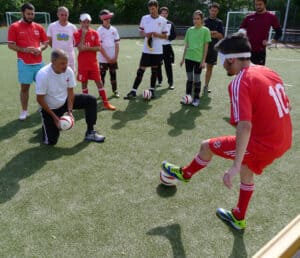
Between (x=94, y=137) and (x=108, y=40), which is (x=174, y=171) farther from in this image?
(x=108, y=40)

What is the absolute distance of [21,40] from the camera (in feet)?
19.3

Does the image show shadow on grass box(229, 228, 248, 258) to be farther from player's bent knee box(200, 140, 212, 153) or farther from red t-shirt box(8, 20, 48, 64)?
red t-shirt box(8, 20, 48, 64)

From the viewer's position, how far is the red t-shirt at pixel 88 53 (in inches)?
261

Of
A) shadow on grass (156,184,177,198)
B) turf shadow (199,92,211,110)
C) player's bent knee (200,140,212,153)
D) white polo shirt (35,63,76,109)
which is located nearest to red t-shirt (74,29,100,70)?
white polo shirt (35,63,76,109)

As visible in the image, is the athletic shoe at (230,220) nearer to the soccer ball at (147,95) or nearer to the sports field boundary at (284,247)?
the sports field boundary at (284,247)

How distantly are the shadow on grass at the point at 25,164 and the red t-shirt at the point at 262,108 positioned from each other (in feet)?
8.91

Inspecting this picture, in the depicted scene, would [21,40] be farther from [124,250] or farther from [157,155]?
[124,250]

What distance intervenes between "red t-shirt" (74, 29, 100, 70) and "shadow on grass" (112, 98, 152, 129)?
1090 mm

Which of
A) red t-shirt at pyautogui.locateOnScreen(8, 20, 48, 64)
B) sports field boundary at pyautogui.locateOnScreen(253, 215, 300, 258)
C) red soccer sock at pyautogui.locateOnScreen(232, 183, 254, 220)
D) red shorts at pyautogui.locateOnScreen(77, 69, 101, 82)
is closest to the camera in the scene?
sports field boundary at pyautogui.locateOnScreen(253, 215, 300, 258)

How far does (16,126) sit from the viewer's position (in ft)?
19.4

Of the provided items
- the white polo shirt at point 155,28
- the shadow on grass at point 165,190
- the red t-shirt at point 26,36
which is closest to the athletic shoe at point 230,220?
the shadow on grass at point 165,190

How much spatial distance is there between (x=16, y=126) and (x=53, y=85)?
4.81 feet

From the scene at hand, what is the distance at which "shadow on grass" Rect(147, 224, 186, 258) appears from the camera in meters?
2.94

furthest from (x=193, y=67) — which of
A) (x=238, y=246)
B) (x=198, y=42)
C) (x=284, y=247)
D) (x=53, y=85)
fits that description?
(x=284, y=247)
